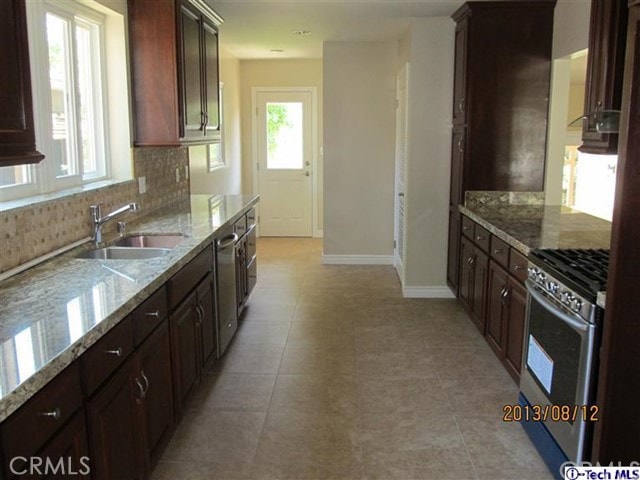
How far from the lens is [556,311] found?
2.40 meters

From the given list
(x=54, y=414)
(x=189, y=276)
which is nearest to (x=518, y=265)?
(x=189, y=276)

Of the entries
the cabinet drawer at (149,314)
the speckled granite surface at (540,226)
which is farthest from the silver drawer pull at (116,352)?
the speckled granite surface at (540,226)

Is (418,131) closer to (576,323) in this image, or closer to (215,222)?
(215,222)

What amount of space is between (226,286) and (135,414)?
168cm

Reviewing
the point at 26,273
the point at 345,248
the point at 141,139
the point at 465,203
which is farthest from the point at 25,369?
the point at 345,248

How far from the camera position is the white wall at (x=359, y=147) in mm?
6180

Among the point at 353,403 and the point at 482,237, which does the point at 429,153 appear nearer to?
the point at 482,237

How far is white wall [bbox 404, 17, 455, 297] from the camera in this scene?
16.2 feet

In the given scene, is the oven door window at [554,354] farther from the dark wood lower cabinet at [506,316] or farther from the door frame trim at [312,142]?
the door frame trim at [312,142]

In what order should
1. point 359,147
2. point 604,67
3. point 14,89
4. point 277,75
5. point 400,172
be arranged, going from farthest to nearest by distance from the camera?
point 277,75 → point 359,147 → point 400,172 → point 604,67 → point 14,89

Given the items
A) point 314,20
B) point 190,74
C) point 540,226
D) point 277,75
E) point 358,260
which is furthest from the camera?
point 277,75

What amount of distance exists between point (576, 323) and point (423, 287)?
122 inches

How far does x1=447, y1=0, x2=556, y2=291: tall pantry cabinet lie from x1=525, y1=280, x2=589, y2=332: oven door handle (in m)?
1.91

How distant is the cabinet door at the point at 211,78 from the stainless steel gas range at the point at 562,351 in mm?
2745
